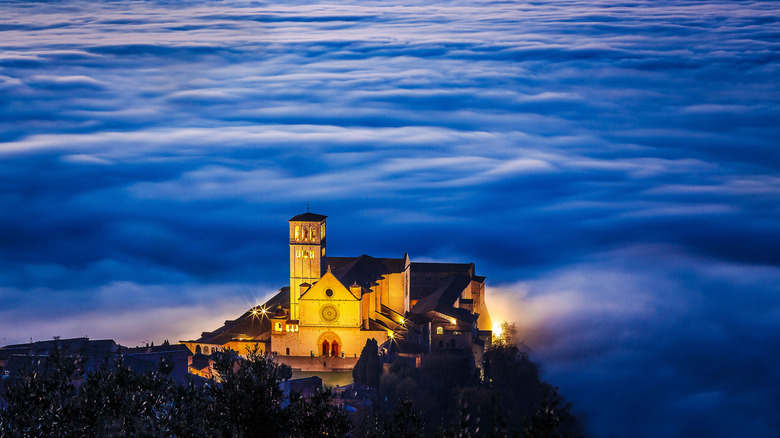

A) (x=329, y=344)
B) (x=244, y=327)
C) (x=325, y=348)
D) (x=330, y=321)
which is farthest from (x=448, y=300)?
(x=244, y=327)

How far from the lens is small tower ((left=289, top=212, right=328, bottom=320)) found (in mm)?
66312

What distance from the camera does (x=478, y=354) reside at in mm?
65562

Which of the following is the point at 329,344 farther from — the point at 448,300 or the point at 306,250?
the point at 448,300

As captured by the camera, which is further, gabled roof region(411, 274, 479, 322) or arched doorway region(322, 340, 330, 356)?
gabled roof region(411, 274, 479, 322)

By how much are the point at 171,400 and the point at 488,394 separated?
3240 centimetres

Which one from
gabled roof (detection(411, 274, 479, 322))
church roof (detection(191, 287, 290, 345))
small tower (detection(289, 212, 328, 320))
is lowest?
church roof (detection(191, 287, 290, 345))

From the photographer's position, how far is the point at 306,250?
66.4 m

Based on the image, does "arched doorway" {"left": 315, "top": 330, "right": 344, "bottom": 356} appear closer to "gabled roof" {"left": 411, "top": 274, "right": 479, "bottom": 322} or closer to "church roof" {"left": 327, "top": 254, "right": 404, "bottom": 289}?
"church roof" {"left": 327, "top": 254, "right": 404, "bottom": 289}

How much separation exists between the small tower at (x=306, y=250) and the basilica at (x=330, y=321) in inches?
2.1

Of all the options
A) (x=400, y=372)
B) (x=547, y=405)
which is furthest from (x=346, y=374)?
(x=547, y=405)

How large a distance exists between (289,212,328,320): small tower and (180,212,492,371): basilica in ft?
0.18

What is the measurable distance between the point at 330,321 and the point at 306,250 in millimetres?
4506

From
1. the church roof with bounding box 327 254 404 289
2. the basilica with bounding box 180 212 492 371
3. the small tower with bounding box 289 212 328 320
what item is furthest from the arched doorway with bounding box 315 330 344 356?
the small tower with bounding box 289 212 328 320

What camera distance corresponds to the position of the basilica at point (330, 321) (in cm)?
6394
